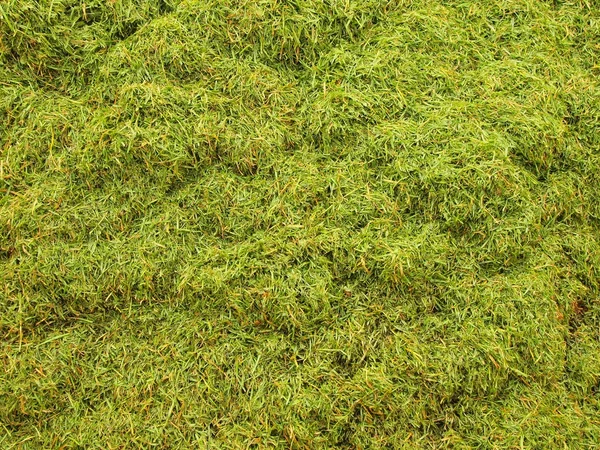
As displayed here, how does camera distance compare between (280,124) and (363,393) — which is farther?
(280,124)

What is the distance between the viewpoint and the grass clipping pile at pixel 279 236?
140 cm

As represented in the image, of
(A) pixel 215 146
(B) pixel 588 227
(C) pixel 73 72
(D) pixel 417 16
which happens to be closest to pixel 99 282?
(A) pixel 215 146

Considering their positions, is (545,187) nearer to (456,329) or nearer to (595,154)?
(595,154)

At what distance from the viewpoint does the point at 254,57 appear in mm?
1513

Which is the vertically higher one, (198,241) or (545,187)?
(545,187)

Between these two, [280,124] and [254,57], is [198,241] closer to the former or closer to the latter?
[280,124]

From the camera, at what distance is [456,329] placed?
56.2 inches

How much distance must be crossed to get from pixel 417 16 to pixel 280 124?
0.45 metres

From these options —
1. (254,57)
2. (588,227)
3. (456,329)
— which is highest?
(254,57)

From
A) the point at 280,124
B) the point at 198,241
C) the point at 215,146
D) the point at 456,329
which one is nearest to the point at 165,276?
the point at 198,241

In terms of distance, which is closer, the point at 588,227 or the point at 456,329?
the point at 456,329

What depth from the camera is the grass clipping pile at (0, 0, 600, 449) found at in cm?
140

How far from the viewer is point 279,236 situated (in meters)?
1.42

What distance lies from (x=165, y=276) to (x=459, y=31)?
974mm
